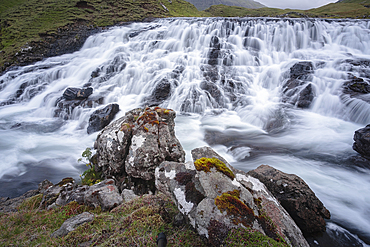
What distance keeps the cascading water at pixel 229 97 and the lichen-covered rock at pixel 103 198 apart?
4.42 metres

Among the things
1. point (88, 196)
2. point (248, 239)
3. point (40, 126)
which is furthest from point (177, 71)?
point (248, 239)

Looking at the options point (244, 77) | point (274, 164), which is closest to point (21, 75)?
point (244, 77)

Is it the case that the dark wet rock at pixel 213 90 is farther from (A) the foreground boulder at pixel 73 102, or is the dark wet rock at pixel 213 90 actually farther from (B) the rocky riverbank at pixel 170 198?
(A) the foreground boulder at pixel 73 102

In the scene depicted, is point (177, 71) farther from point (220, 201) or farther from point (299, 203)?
point (220, 201)

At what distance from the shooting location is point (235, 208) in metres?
2.98

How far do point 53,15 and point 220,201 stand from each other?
42.0 m

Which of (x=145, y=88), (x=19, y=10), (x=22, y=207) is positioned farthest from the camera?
(x=19, y=10)

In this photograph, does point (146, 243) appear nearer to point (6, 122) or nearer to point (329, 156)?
point (329, 156)

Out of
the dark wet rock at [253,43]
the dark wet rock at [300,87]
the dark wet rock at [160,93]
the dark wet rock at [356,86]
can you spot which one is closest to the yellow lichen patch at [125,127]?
the dark wet rock at [160,93]

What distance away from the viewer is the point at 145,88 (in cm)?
1588

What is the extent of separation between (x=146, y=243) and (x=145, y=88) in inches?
555

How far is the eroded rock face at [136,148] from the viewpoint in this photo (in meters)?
5.51

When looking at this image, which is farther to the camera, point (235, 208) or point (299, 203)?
point (299, 203)

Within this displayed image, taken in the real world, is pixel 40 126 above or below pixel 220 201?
below
